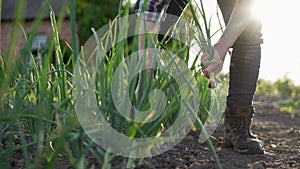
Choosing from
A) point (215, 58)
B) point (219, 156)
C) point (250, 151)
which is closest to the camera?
point (215, 58)

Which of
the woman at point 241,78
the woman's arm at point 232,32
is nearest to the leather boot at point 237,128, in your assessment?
the woman at point 241,78

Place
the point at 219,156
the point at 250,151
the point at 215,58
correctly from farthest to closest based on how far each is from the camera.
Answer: the point at 250,151 → the point at 219,156 → the point at 215,58

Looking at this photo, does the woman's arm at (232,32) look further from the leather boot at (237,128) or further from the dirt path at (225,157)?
the leather boot at (237,128)

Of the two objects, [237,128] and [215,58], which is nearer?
[215,58]

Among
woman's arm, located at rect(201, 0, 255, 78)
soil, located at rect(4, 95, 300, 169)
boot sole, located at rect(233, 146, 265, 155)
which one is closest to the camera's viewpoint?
soil, located at rect(4, 95, 300, 169)

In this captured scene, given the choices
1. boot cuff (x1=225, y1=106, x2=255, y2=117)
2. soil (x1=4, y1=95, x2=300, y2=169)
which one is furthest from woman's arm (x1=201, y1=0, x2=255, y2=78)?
boot cuff (x1=225, y1=106, x2=255, y2=117)

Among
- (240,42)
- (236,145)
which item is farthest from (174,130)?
(240,42)

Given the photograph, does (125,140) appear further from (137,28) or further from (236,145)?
(236,145)

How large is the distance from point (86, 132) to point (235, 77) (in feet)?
3.03

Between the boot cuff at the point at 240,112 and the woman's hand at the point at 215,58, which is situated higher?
the woman's hand at the point at 215,58

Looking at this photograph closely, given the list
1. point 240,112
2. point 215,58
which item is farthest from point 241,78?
point 215,58

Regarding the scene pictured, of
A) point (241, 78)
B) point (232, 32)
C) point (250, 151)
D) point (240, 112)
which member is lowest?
point (250, 151)

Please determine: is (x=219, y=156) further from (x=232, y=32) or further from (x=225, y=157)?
(x=232, y=32)

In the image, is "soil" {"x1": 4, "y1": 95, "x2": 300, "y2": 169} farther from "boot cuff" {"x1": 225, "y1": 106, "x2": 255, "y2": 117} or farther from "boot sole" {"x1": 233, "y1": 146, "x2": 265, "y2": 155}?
"boot cuff" {"x1": 225, "y1": 106, "x2": 255, "y2": 117}
